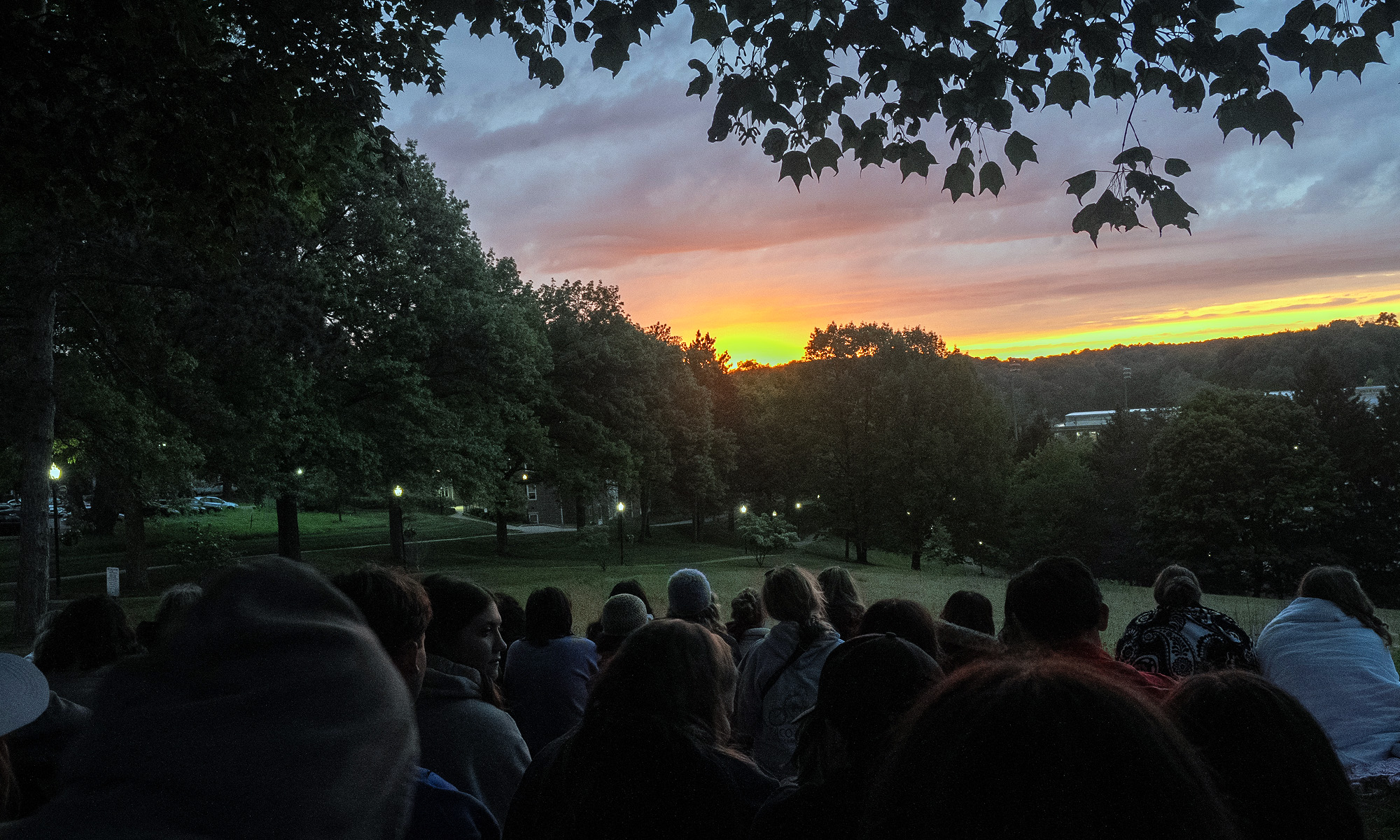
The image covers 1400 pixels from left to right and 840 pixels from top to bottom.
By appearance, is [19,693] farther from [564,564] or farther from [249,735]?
[564,564]

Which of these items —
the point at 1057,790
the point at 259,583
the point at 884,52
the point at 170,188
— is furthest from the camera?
the point at 170,188

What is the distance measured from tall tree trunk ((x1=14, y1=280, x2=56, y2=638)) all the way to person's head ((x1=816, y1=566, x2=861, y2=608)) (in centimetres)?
1606

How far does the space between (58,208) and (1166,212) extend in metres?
7.84

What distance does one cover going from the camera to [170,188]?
6.96 m

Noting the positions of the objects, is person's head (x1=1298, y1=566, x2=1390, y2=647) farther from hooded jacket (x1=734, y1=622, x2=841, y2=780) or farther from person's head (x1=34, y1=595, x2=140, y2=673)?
person's head (x1=34, y1=595, x2=140, y2=673)

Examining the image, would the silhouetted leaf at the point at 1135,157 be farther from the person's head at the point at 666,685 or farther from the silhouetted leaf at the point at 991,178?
the person's head at the point at 666,685

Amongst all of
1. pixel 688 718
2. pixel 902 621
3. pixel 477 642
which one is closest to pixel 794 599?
pixel 902 621

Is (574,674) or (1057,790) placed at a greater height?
(1057,790)

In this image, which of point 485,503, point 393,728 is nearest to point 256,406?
point 485,503

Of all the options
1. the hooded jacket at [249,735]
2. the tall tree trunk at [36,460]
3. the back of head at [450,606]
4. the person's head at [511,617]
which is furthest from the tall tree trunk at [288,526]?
the hooded jacket at [249,735]

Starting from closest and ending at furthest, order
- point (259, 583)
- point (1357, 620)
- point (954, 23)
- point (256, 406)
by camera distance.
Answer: point (259, 583) → point (954, 23) → point (1357, 620) → point (256, 406)

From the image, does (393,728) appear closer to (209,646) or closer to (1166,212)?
(209,646)

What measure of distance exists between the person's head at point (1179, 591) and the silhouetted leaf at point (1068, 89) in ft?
9.46

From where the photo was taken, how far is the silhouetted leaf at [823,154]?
5844 mm
